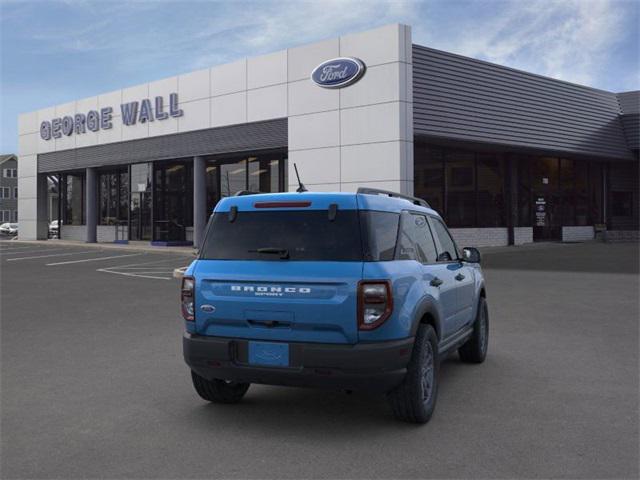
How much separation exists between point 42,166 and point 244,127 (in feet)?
54.7

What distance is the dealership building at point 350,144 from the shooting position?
21.7 meters

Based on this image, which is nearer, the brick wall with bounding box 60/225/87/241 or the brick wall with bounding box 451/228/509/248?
the brick wall with bounding box 451/228/509/248

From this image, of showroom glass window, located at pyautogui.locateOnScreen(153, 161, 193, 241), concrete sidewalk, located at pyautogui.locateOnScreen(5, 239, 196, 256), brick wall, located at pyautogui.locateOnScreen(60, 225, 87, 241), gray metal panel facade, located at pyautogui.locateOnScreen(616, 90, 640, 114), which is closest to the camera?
concrete sidewalk, located at pyautogui.locateOnScreen(5, 239, 196, 256)

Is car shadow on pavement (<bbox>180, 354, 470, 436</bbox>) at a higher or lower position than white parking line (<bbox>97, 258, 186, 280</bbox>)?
lower

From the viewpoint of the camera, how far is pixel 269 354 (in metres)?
4.60

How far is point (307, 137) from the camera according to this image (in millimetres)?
23266

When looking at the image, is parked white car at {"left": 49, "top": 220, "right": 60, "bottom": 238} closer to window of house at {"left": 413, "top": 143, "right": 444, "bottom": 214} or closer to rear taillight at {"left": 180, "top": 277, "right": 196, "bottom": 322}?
window of house at {"left": 413, "top": 143, "right": 444, "bottom": 214}

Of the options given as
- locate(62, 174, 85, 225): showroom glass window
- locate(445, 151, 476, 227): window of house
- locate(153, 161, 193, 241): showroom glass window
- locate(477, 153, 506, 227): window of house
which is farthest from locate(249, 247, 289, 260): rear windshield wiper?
locate(62, 174, 85, 225): showroom glass window

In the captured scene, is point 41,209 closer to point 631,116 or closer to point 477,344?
point 631,116

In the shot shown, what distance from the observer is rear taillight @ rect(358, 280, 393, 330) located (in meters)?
4.44

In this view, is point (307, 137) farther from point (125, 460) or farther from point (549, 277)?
point (125, 460)

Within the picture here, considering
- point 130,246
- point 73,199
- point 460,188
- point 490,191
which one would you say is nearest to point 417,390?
point 460,188

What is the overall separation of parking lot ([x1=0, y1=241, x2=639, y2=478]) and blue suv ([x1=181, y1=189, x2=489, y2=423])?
0.41 metres

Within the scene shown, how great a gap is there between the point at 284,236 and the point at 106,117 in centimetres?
2949
